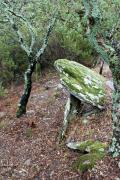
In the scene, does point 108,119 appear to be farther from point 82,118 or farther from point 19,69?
point 19,69

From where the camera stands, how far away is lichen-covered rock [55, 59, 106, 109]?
1386cm

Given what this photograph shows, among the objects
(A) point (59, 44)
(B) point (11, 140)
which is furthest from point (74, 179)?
(A) point (59, 44)

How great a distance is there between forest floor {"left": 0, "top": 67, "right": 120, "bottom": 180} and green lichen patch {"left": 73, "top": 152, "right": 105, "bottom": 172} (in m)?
0.14

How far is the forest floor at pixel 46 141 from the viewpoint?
11867mm

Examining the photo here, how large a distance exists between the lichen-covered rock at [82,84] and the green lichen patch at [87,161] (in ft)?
7.97

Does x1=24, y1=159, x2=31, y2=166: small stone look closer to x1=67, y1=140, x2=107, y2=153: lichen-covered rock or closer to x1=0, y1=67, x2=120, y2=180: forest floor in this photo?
x1=0, y1=67, x2=120, y2=180: forest floor

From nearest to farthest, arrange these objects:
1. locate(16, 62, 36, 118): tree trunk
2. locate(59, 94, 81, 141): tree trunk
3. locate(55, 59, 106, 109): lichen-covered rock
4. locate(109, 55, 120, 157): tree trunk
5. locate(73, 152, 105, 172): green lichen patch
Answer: locate(109, 55, 120, 157): tree trunk, locate(73, 152, 105, 172): green lichen patch, locate(55, 59, 106, 109): lichen-covered rock, locate(59, 94, 81, 141): tree trunk, locate(16, 62, 36, 118): tree trunk

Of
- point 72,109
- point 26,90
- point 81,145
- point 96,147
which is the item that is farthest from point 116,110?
point 26,90

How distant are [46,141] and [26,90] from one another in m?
2.82

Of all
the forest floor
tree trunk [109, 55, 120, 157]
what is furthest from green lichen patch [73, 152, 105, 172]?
tree trunk [109, 55, 120, 157]

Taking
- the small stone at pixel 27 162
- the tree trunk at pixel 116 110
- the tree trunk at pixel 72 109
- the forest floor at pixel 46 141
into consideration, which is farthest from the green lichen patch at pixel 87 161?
the tree trunk at pixel 72 109

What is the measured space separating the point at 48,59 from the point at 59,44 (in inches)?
39.0

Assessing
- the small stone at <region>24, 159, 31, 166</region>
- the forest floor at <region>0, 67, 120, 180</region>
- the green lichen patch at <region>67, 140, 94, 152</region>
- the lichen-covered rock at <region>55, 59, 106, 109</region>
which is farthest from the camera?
the lichen-covered rock at <region>55, 59, 106, 109</region>

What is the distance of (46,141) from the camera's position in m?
14.2
